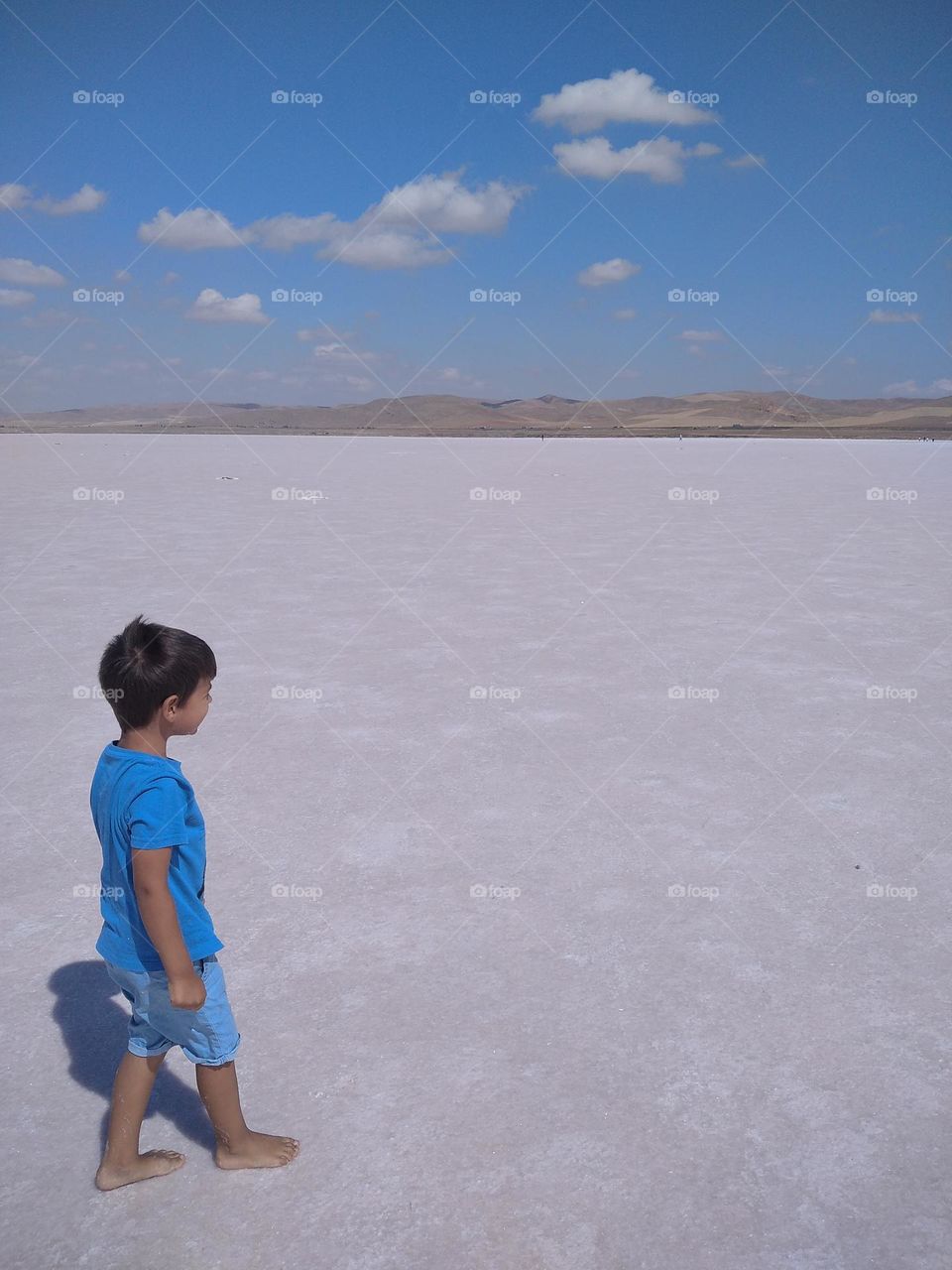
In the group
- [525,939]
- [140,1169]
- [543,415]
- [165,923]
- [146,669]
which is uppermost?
[543,415]

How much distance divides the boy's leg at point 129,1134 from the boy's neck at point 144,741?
733mm

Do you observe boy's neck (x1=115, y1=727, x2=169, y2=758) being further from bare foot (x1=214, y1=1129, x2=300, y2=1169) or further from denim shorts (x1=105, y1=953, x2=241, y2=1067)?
bare foot (x1=214, y1=1129, x2=300, y2=1169)

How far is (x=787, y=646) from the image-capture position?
291 inches

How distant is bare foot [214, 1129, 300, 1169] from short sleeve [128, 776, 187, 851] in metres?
0.77

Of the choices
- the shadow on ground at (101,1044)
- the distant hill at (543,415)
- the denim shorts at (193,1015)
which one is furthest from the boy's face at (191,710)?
the distant hill at (543,415)

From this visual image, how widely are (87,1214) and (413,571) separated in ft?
27.7

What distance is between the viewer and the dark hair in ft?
7.32

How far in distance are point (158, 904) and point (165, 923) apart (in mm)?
47

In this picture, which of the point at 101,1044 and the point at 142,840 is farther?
the point at 101,1044

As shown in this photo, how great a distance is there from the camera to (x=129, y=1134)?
7.77ft

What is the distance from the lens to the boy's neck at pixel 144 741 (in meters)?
2.29

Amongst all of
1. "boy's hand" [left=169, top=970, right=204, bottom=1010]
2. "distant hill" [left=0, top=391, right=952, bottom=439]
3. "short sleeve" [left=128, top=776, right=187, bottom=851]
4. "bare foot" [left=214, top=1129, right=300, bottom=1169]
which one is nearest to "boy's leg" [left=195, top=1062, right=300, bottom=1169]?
"bare foot" [left=214, top=1129, right=300, bottom=1169]

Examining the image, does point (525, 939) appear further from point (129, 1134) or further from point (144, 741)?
point (144, 741)

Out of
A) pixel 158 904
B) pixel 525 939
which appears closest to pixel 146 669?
pixel 158 904
